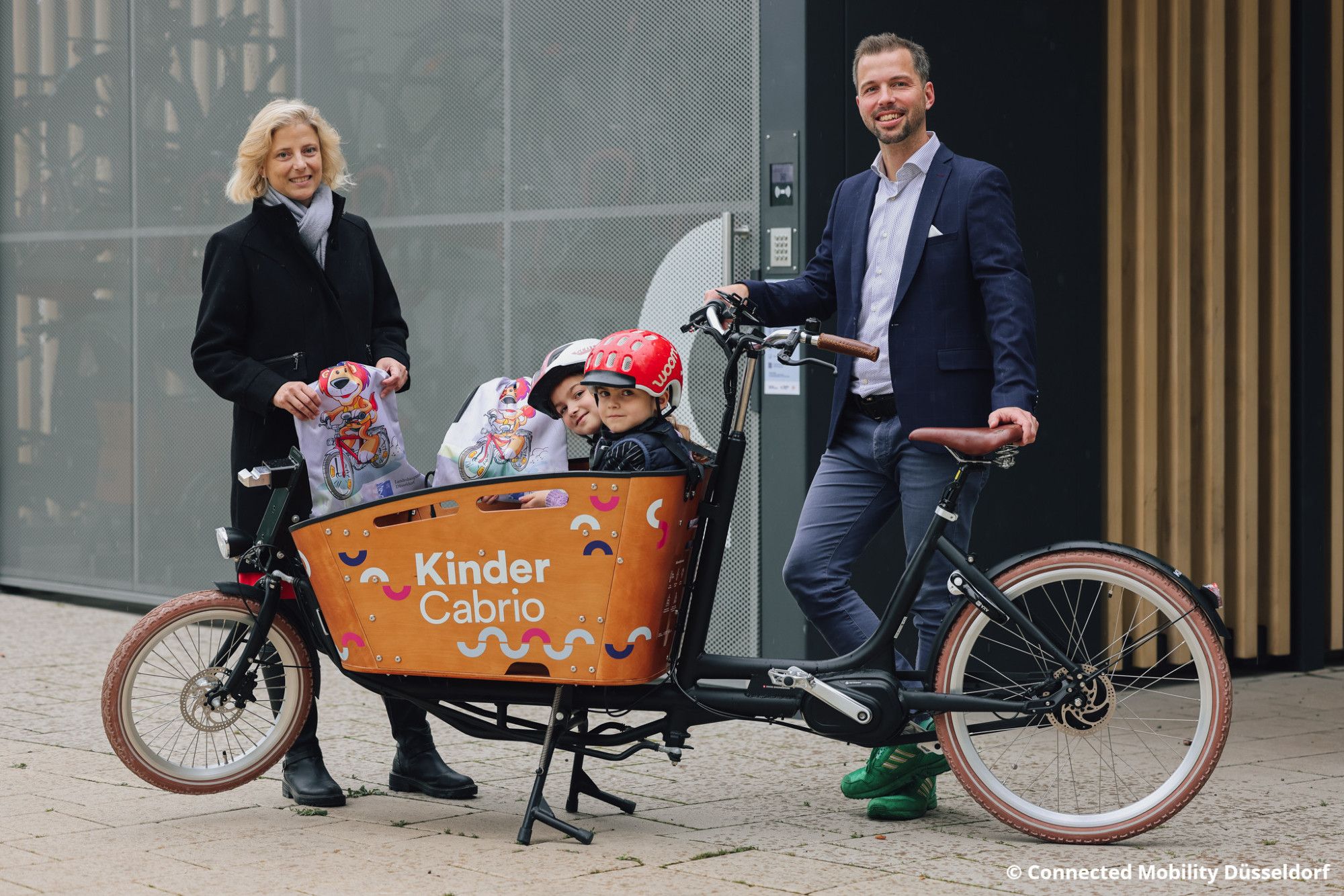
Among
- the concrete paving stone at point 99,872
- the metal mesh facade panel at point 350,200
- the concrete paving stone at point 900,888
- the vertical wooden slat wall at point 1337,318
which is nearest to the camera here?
the concrete paving stone at point 900,888

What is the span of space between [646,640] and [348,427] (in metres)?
1.12

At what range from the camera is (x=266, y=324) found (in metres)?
5.21

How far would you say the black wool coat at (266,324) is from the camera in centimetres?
513

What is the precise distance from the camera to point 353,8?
8.48 m

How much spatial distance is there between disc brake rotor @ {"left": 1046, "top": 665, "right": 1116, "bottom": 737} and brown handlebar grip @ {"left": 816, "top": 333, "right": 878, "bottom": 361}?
0.94m

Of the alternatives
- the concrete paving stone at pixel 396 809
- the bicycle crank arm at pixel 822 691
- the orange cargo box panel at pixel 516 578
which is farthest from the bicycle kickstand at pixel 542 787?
the bicycle crank arm at pixel 822 691

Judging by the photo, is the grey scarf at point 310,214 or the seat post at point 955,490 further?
the grey scarf at point 310,214

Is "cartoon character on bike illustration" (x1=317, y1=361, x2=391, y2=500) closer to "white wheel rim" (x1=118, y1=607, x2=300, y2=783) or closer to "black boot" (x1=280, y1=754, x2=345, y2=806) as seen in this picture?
"white wheel rim" (x1=118, y1=607, x2=300, y2=783)

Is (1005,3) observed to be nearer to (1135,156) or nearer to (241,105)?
(1135,156)

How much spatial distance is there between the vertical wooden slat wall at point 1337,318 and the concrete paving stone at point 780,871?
14.0 feet

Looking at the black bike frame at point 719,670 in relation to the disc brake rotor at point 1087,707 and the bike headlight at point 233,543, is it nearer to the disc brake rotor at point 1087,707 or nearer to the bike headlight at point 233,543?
the disc brake rotor at point 1087,707

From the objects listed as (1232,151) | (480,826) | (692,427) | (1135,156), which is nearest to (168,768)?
(480,826)

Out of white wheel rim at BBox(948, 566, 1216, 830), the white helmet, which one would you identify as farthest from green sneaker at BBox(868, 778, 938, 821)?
the white helmet

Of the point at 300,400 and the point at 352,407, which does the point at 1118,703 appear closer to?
the point at 352,407
